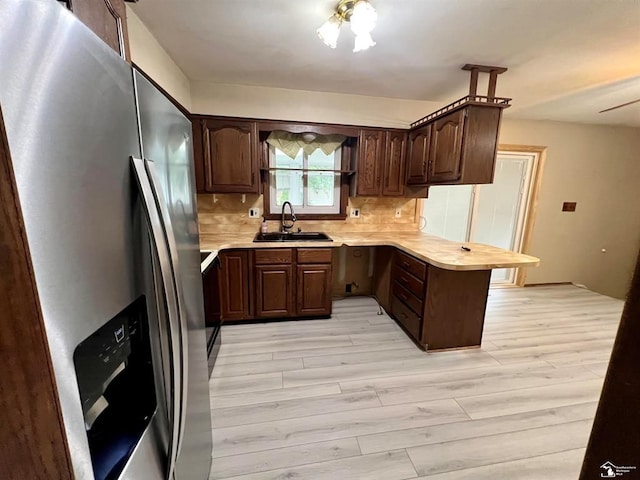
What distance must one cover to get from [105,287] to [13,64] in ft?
1.21

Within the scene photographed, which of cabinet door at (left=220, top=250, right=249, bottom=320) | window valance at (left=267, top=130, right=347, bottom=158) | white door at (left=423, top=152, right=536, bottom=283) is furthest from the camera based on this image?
white door at (left=423, top=152, right=536, bottom=283)

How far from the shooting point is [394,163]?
321 cm

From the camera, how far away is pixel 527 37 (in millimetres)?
1857

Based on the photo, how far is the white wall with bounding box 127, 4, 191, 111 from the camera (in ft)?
5.58

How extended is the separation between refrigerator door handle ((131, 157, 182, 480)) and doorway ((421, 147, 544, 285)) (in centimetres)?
357

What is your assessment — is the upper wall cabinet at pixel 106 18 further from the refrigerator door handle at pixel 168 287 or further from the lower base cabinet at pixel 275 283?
the lower base cabinet at pixel 275 283

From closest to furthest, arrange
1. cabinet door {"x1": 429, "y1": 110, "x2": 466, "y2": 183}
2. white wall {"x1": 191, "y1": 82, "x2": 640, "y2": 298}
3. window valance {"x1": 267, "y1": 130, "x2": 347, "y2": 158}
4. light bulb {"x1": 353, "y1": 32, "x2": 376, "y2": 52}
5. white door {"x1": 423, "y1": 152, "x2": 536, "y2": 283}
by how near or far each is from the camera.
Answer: light bulb {"x1": 353, "y1": 32, "x2": 376, "y2": 52} < cabinet door {"x1": 429, "y1": 110, "x2": 466, "y2": 183} < window valance {"x1": 267, "y1": 130, "x2": 347, "y2": 158} < white door {"x1": 423, "y1": 152, "x2": 536, "y2": 283} < white wall {"x1": 191, "y1": 82, "x2": 640, "y2": 298}

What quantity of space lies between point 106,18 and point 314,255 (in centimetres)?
233

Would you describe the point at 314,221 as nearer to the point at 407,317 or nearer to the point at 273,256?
the point at 273,256

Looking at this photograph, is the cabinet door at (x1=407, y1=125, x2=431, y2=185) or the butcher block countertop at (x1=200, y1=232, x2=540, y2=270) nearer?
the butcher block countertop at (x1=200, y1=232, x2=540, y2=270)

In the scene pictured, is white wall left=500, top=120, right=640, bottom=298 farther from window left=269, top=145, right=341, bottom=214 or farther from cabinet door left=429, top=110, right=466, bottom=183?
window left=269, top=145, right=341, bottom=214

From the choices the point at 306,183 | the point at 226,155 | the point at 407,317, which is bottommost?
the point at 407,317

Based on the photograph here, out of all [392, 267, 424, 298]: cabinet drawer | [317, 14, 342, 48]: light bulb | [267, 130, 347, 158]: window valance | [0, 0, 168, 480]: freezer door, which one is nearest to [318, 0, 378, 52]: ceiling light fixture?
[317, 14, 342, 48]: light bulb

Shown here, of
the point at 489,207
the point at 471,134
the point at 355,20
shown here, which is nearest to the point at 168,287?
the point at 355,20
